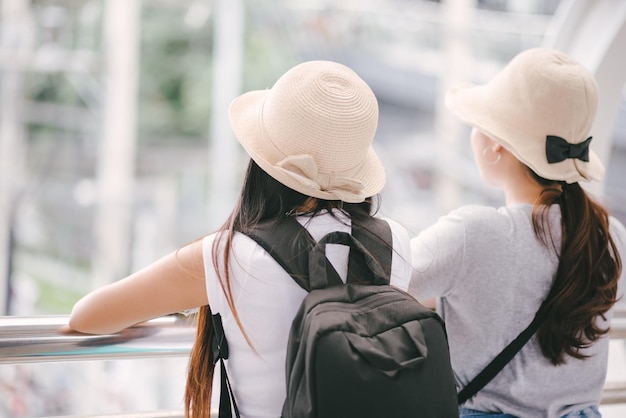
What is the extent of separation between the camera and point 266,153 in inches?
35.3

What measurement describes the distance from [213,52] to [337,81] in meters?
7.64

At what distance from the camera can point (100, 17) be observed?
7.70m

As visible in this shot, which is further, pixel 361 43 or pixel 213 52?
pixel 213 52

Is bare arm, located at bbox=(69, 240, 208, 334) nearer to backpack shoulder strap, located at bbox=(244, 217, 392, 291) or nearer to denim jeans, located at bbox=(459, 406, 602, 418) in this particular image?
backpack shoulder strap, located at bbox=(244, 217, 392, 291)

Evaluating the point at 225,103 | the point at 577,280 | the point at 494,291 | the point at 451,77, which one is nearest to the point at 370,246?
the point at 494,291

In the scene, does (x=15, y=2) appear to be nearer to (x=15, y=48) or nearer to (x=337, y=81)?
(x=15, y=48)

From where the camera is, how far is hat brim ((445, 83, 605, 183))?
1.11 metres

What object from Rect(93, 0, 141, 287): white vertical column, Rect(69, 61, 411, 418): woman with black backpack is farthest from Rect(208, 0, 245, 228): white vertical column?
Rect(69, 61, 411, 418): woman with black backpack

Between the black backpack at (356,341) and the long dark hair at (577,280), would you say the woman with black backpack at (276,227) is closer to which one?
the black backpack at (356,341)

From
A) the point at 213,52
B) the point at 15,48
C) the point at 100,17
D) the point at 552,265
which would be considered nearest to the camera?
the point at 552,265

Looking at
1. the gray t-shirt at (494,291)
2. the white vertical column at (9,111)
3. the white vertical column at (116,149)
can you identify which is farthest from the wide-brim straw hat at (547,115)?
the white vertical column at (116,149)

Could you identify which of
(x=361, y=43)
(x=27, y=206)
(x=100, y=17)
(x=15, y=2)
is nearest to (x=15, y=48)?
(x=15, y=2)

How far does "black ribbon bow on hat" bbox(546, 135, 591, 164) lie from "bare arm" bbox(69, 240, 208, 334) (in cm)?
58

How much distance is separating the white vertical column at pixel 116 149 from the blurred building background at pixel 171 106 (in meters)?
0.02
